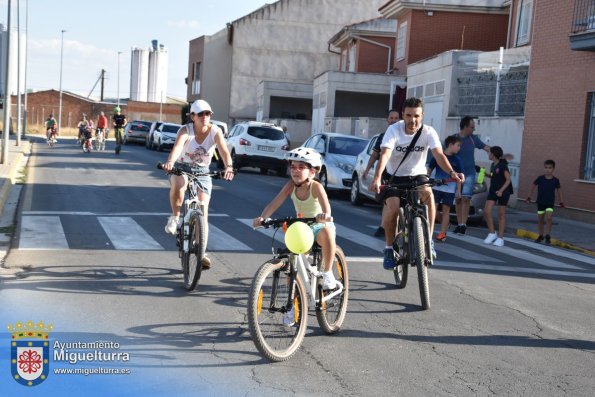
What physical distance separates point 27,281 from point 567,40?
15.5 m

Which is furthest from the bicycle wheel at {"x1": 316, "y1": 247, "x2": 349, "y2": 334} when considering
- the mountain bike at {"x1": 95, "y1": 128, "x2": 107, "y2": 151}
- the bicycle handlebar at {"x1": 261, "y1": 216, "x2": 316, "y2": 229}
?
the mountain bike at {"x1": 95, "y1": 128, "x2": 107, "y2": 151}

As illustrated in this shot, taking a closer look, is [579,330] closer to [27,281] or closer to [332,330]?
[332,330]

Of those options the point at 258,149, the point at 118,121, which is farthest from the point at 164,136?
the point at 258,149

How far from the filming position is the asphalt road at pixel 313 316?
18.5 ft

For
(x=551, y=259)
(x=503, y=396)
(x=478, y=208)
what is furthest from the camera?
(x=478, y=208)

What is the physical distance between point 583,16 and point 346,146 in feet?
21.1

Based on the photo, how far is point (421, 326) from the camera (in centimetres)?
729

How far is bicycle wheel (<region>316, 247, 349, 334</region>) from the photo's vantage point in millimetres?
6621

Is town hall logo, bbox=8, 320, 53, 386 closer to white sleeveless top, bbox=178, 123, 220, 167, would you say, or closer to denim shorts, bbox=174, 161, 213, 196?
denim shorts, bbox=174, 161, 213, 196

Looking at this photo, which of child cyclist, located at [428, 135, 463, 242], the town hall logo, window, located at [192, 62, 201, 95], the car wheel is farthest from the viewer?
window, located at [192, 62, 201, 95]

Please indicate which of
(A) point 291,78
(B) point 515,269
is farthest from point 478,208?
(A) point 291,78

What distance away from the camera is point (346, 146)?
21.9 metres

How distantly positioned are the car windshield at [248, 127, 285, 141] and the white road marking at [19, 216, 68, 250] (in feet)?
52.4

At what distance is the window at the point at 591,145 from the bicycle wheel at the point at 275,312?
1436 centimetres
